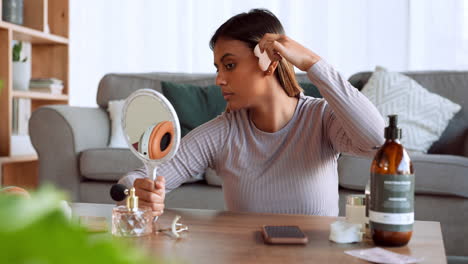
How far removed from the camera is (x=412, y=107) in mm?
2822

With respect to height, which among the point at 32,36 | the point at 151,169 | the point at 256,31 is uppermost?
the point at 32,36

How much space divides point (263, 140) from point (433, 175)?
1.15 metres

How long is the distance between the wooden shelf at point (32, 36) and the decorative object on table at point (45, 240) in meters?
3.94

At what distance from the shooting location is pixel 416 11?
3.89 metres

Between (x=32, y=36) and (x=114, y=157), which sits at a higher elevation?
(x=32, y=36)

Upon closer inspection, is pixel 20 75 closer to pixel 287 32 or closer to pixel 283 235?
pixel 287 32

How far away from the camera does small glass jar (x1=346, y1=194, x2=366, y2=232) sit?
1.12 m

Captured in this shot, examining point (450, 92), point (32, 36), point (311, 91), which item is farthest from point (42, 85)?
point (450, 92)

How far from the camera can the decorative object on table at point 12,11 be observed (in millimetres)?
3797

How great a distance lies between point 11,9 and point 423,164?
2.84 meters

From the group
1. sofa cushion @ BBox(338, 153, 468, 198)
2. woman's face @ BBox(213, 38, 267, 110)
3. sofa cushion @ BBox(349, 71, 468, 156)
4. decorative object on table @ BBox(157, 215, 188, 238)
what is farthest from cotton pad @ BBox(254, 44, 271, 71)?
sofa cushion @ BBox(349, 71, 468, 156)

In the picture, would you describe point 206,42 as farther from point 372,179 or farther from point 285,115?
point 372,179

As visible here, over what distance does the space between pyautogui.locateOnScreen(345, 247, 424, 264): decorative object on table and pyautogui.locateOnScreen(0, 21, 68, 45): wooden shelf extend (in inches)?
132

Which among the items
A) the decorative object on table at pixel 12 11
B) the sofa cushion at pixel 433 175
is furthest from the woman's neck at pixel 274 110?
the decorative object on table at pixel 12 11
